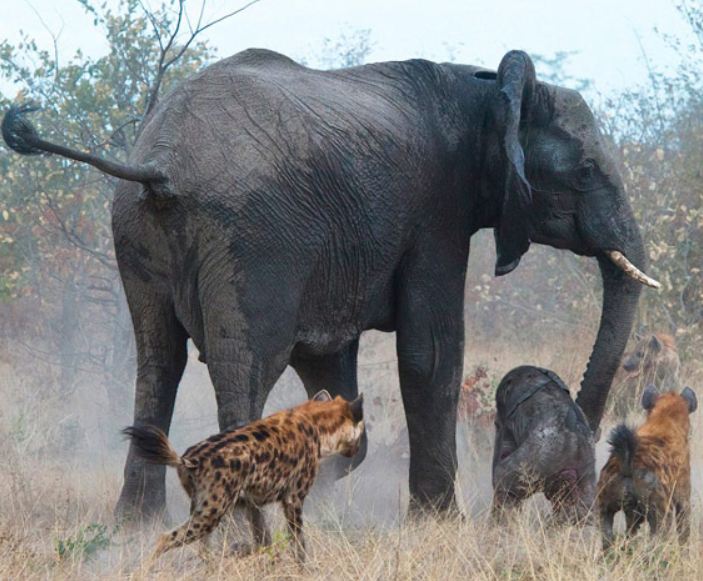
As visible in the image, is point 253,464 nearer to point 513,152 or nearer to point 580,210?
point 513,152

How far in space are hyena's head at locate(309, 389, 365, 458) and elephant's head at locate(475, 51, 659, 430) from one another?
176 centimetres

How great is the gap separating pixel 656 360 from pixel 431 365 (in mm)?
4525

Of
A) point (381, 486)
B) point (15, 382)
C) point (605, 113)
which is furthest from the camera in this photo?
point (605, 113)

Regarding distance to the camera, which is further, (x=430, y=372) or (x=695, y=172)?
(x=695, y=172)

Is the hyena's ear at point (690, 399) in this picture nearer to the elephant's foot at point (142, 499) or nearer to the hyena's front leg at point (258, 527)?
the hyena's front leg at point (258, 527)

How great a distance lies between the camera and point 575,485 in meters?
7.53

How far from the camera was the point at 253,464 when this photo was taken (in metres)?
5.88

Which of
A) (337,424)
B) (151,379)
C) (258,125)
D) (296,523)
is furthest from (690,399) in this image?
(151,379)

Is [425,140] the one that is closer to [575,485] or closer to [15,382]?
[575,485]

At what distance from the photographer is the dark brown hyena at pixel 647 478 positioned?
6.58 metres

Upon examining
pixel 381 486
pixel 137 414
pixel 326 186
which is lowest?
pixel 381 486

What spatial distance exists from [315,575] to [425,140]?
2.72 meters

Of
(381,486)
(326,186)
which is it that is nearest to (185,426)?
(381,486)

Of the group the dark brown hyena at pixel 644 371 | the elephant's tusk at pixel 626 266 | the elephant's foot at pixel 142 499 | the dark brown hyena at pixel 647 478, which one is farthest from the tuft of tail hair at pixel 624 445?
the dark brown hyena at pixel 644 371
